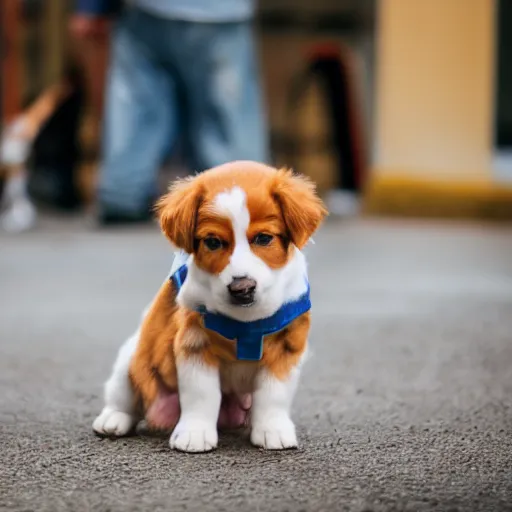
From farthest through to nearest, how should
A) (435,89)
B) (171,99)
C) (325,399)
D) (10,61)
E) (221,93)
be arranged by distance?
1. (10,61)
2. (435,89)
3. (171,99)
4. (221,93)
5. (325,399)

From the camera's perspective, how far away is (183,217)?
3.85 feet

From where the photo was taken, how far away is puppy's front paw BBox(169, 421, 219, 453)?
120 centimetres

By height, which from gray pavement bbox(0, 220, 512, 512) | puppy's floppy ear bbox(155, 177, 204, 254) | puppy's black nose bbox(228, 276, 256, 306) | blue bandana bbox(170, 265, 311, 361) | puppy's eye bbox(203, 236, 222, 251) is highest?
puppy's floppy ear bbox(155, 177, 204, 254)

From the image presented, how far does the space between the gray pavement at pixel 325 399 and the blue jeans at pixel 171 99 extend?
2.61 feet

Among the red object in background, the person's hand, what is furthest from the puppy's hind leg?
the red object in background

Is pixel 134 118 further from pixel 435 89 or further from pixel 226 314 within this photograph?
pixel 226 314

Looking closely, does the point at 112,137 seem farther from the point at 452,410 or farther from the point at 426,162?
the point at 452,410

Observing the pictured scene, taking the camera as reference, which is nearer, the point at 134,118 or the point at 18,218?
the point at 134,118

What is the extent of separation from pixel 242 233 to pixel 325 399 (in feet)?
1.55

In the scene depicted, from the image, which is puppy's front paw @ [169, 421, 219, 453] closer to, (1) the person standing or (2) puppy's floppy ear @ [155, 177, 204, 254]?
(2) puppy's floppy ear @ [155, 177, 204, 254]

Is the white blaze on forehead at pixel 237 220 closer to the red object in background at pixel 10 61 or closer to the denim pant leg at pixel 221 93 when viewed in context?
the denim pant leg at pixel 221 93

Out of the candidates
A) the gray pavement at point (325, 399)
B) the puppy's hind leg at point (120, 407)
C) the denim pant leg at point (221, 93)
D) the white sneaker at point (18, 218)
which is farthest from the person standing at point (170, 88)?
the puppy's hind leg at point (120, 407)

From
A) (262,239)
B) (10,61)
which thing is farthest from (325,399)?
(10,61)

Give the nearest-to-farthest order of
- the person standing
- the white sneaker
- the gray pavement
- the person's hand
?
the gray pavement, the person standing, the person's hand, the white sneaker
